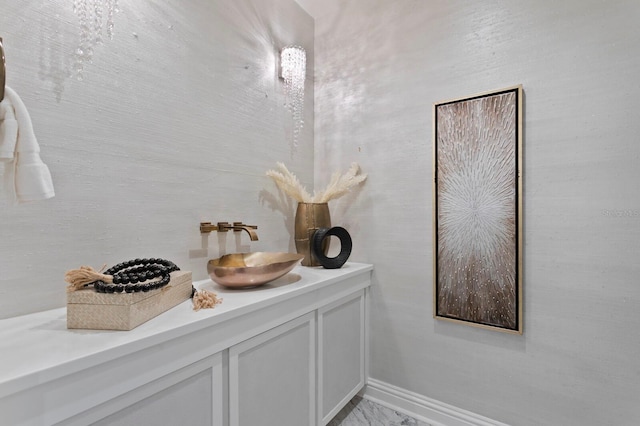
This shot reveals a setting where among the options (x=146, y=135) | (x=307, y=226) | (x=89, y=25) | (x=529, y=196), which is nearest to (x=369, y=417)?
(x=307, y=226)

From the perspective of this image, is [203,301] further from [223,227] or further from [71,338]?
[223,227]

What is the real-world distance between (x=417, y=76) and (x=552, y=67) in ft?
1.85

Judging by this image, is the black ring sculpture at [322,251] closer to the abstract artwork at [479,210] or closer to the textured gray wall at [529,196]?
the textured gray wall at [529,196]

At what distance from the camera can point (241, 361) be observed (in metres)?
1.00

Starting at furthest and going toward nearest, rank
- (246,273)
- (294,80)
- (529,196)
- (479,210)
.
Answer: (294,80) → (479,210) → (529,196) → (246,273)

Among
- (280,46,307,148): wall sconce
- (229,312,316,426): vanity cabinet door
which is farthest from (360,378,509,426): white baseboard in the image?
(280,46,307,148): wall sconce

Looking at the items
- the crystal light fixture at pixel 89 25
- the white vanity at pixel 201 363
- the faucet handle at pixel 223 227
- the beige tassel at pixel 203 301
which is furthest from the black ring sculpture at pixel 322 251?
the crystal light fixture at pixel 89 25

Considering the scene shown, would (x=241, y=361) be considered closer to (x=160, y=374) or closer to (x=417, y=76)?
(x=160, y=374)

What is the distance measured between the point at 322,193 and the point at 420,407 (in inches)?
47.0

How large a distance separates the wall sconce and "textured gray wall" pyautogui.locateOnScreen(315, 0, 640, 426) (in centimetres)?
29

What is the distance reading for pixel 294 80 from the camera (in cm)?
174

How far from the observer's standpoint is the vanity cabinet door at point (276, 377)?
997mm

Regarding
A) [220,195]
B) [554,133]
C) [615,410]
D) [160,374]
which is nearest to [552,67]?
[554,133]

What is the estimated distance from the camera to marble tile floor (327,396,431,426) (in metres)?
1.58
